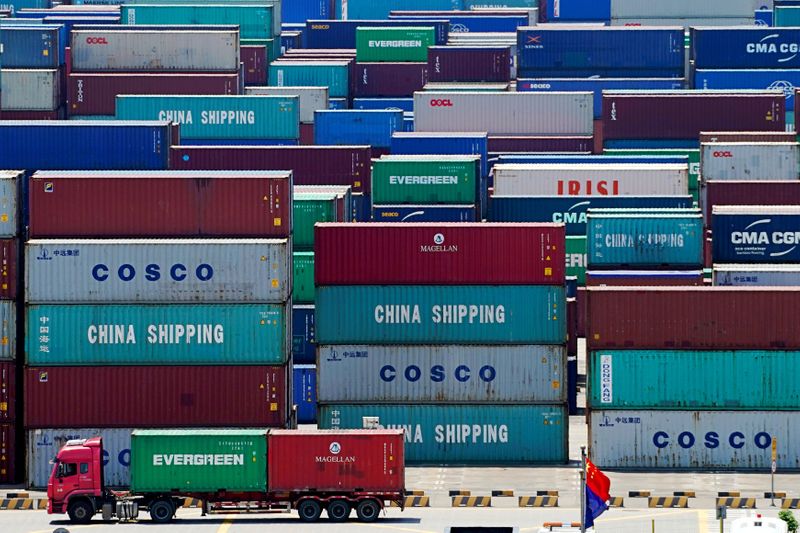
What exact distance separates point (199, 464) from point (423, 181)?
26.9 metres

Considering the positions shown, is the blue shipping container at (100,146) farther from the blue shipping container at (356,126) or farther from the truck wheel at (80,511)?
the blue shipping container at (356,126)

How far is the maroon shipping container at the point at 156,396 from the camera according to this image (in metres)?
67.9

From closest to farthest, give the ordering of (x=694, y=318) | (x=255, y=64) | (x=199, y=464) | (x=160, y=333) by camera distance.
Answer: (x=199, y=464), (x=160, y=333), (x=694, y=318), (x=255, y=64)

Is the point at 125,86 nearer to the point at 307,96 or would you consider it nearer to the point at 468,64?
the point at 307,96

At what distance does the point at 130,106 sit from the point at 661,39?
29.4 meters

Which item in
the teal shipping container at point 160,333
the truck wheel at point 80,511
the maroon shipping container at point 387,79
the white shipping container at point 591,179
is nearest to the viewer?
the truck wheel at point 80,511

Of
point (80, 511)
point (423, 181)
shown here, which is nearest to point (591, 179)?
point (423, 181)

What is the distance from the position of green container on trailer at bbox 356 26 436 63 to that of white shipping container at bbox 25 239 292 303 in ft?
161

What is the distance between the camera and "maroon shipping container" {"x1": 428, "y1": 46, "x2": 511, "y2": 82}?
112 m

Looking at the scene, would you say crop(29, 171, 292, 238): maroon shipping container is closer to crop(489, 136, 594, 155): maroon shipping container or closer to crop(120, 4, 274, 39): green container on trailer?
crop(489, 136, 594, 155): maroon shipping container

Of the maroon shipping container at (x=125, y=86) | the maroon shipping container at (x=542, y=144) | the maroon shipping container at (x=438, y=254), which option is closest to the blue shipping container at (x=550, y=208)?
the maroon shipping container at (x=542, y=144)

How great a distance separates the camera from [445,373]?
70.8m

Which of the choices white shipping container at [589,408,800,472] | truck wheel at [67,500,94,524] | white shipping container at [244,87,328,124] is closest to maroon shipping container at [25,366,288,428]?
truck wheel at [67,500,94,524]

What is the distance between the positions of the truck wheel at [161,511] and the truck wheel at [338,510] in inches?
179
